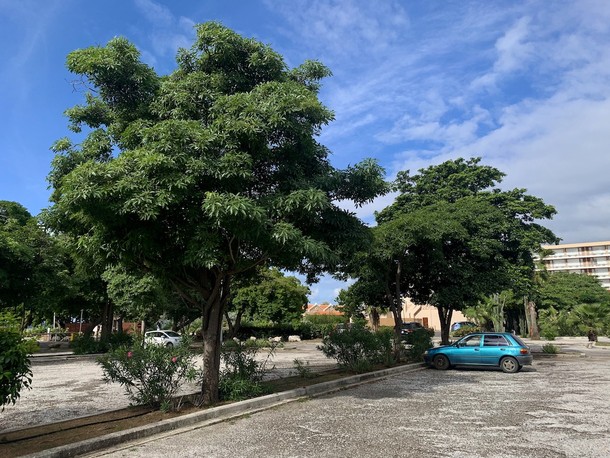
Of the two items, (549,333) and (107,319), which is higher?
(107,319)

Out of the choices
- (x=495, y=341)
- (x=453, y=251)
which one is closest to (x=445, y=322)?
(x=453, y=251)

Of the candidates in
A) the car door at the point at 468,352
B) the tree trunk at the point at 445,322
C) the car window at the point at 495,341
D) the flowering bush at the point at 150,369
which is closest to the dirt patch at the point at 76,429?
the flowering bush at the point at 150,369

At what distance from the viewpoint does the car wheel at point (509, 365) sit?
51.8 ft

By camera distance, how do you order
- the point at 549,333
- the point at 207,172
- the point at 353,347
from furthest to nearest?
1. the point at 549,333
2. the point at 353,347
3. the point at 207,172

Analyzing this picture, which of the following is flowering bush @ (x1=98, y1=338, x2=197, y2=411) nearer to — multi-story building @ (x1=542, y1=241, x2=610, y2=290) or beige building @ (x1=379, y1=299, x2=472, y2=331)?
beige building @ (x1=379, y1=299, x2=472, y2=331)

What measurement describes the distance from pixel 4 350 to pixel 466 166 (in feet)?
93.5

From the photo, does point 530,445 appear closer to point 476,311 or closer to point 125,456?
point 125,456

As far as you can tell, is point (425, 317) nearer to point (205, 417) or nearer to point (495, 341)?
point (495, 341)

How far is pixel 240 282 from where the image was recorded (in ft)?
41.1

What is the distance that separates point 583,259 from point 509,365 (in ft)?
355

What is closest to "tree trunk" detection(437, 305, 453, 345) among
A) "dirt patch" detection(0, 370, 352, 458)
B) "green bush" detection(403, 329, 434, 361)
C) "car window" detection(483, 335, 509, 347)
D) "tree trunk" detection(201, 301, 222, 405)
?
"green bush" detection(403, 329, 434, 361)

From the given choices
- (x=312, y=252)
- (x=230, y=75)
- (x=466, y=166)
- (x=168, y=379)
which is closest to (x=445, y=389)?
(x=312, y=252)

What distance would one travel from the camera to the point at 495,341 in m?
16.5

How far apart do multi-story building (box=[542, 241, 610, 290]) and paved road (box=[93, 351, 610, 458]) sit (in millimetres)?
104483
